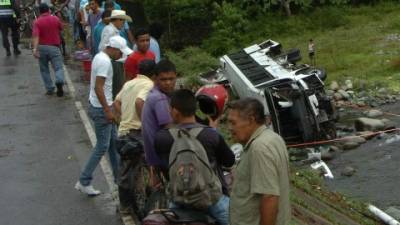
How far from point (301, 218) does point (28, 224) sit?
3.14 meters

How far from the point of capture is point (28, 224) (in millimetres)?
7656

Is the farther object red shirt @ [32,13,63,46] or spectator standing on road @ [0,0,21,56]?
spectator standing on road @ [0,0,21,56]

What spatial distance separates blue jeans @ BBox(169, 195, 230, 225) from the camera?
520 centimetres

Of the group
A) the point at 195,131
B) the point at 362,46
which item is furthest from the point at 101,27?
the point at 362,46

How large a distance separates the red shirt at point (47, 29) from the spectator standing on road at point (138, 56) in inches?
237

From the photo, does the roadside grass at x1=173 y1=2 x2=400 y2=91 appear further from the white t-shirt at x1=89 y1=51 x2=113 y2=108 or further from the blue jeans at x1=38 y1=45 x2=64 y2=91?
the white t-shirt at x1=89 y1=51 x2=113 y2=108

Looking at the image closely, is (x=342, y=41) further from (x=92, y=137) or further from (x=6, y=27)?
(x=92, y=137)

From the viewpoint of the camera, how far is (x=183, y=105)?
5.26 m

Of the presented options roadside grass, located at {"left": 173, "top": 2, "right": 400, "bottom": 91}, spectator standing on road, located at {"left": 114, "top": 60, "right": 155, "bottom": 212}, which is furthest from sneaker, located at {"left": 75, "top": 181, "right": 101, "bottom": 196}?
roadside grass, located at {"left": 173, "top": 2, "right": 400, "bottom": 91}

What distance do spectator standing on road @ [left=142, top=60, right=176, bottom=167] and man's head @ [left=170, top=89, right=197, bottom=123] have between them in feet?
1.34

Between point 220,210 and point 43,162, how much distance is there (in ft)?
17.5

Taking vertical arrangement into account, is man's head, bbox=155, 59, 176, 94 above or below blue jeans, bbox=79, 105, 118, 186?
above

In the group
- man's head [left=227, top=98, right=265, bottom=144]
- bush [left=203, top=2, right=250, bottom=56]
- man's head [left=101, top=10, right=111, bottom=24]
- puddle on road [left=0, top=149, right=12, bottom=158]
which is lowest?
bush [left=203, top=2, right=250, bottom=56]

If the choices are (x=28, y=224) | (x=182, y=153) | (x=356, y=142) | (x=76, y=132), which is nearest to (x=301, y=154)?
(x=356, y=142)
